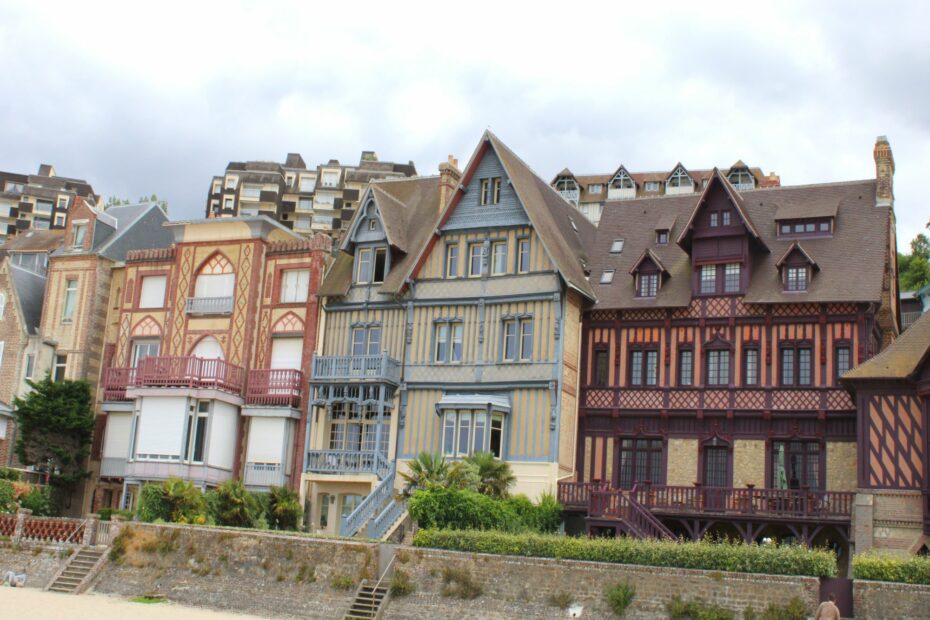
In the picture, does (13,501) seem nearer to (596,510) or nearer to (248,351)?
(248,351)

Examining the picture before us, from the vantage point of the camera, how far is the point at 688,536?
33.0 metres

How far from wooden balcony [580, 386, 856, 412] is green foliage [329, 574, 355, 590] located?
11.0m

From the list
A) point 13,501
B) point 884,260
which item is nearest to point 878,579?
point 884,260

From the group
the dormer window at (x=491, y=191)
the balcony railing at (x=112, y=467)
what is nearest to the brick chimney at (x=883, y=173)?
the dormer window at (x=491, y=191)

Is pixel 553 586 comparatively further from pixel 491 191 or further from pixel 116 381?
pixel 116 381

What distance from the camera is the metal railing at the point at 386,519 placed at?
31.6 m

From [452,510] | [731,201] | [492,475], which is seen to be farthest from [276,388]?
[731,201]

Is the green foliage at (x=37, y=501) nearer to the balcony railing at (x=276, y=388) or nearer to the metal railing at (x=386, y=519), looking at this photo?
the balcony railing at (x=276, y=388)

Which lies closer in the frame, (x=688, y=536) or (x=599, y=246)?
(x=688, y=536)

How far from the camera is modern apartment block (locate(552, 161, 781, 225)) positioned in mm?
73062

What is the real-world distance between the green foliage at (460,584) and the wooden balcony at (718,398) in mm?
10332

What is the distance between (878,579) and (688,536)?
9642 mm

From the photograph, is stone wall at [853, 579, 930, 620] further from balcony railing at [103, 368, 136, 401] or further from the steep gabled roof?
balcony railing at [103, 368, 136, 401]

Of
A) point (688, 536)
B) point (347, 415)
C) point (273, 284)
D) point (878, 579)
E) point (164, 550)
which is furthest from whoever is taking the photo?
point (273, 284)
